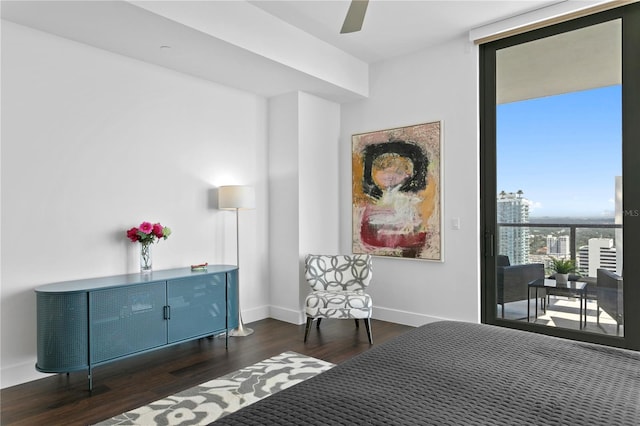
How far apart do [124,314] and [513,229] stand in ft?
11.3

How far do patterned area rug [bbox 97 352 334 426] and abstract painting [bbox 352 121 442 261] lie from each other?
5.75ft

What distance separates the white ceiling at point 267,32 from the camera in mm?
2891

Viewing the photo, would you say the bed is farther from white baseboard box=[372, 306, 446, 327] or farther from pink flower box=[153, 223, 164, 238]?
white baseboard box=[372, 306, 446, 327]

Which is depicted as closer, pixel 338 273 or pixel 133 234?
pixel 133 234

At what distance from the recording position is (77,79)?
3283 mm

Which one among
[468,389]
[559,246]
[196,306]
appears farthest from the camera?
[559,246]

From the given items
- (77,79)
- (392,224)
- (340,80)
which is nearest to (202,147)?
(77,79)

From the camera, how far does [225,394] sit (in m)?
2.76

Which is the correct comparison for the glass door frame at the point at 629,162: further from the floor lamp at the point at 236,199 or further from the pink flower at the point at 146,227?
the pink flower at the point at 146,227

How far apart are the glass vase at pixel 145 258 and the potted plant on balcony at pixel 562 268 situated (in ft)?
11.6

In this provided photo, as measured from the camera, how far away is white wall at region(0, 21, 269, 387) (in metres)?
2.97

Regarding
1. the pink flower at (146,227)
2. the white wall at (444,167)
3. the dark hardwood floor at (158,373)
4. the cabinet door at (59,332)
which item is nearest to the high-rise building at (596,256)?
the white wall at (444,167)

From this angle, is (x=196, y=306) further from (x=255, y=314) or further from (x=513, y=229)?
(x=513, y=229)

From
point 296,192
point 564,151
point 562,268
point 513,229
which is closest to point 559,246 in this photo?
point 562,268
